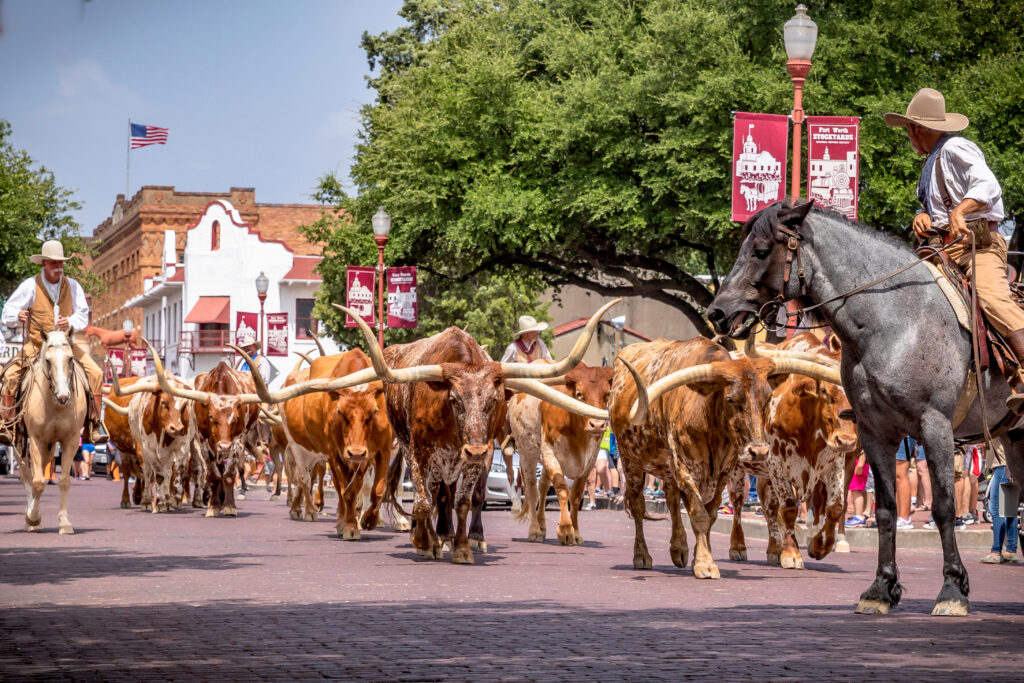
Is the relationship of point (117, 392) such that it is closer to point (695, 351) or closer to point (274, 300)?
point (695, 351)

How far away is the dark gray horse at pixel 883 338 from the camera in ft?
32.9

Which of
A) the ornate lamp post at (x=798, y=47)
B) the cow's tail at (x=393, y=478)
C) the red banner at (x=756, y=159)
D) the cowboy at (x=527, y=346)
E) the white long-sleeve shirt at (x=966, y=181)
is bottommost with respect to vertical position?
the cow's tail at (x=393, y=478)

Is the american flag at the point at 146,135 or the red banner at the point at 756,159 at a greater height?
the american flag at the point at 146,135

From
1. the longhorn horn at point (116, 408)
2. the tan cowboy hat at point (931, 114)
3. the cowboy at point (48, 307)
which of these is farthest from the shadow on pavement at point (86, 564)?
the longhorn horn at point (116, 408)

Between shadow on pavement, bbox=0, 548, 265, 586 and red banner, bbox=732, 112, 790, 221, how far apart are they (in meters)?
8.17

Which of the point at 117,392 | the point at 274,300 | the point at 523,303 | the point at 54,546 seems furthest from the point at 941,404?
the point at 274,300

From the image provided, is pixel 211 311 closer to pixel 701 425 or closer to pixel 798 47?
pixel 798 47

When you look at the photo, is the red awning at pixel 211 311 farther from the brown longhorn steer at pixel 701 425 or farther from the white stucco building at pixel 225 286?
the brown longhorn steer at pixel 701 425

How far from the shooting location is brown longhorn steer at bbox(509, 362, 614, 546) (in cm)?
1798

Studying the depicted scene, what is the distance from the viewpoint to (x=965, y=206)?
405 inches

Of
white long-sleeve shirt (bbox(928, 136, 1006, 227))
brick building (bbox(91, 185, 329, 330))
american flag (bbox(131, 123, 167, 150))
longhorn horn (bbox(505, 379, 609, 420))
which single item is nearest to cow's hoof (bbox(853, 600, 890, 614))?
white long-sleeve shirt (bbox(928, 136, 1006, 227))

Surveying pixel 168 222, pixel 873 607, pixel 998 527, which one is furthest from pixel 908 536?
pixel 168 222

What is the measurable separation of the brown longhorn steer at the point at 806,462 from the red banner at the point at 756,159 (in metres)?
5.14

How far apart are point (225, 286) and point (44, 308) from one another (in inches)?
2714
